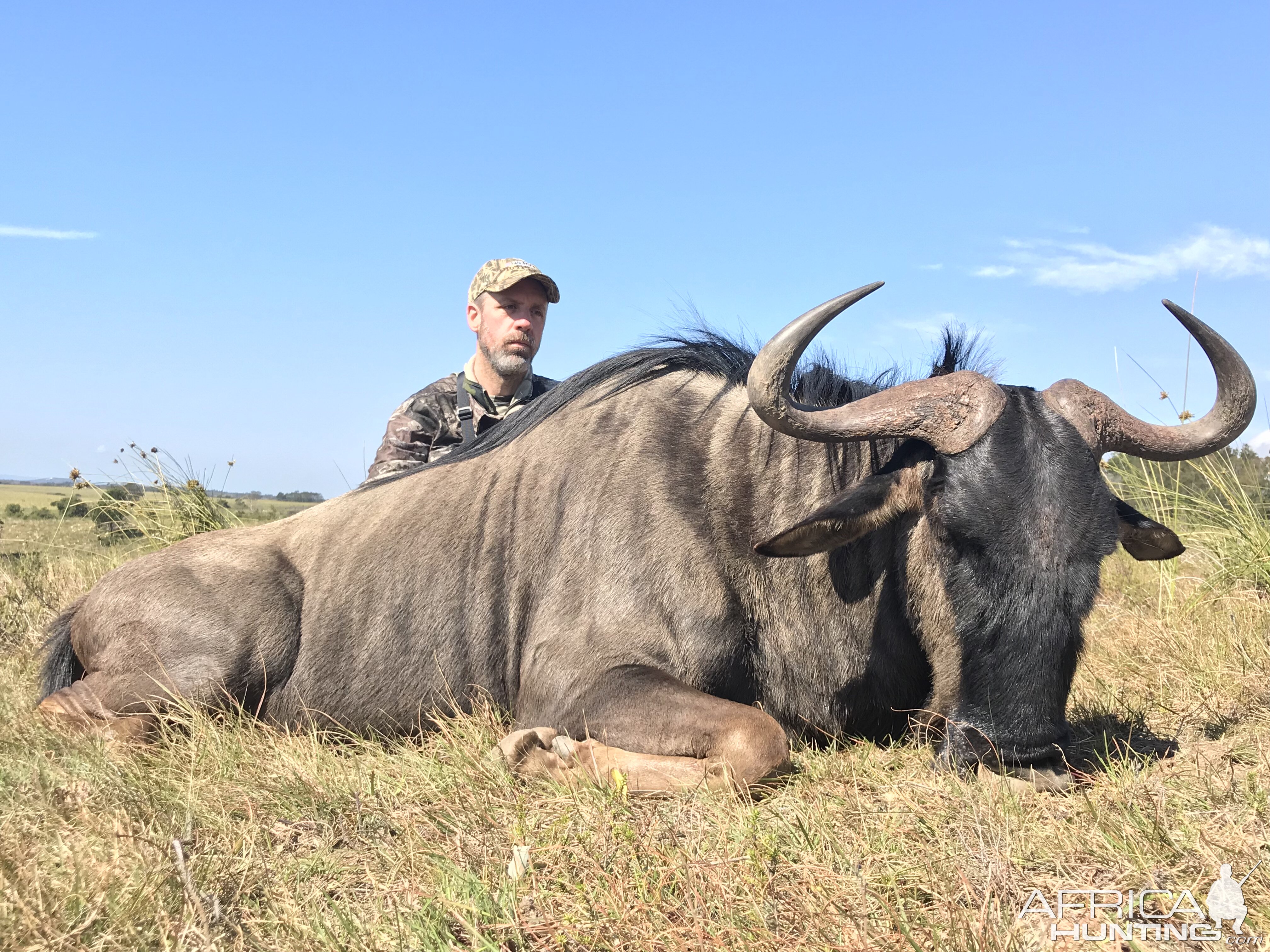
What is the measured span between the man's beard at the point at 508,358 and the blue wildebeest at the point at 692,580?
1.97 meters

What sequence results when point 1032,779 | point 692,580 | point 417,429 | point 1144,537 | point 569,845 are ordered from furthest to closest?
point 417,429, point 692,580, point 1144,537, point 1032,779, point 569,845

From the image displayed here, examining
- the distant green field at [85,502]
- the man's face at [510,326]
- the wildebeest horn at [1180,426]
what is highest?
the man's face at [510,326]

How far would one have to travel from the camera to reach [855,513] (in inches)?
146

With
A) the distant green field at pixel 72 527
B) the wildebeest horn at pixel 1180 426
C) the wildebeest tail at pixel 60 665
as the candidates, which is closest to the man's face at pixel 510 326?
the distant green field at pixel 72 527

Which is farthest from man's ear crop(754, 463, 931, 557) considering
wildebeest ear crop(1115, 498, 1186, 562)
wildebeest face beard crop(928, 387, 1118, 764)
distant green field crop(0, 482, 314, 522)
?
distant green field crop(0, 482, 314, 522)

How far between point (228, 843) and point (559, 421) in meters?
2.59

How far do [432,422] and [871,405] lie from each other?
3.96 m

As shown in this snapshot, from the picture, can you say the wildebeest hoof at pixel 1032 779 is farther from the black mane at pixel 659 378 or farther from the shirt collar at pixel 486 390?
the shirt collar at pixel 486 390

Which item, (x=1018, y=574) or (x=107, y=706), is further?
(x=107, y=706)

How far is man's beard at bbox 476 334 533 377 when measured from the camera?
7.10 metres

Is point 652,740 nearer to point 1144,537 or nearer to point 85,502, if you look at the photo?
point 1144,537

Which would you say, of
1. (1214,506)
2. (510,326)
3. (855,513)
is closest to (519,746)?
(855,513)

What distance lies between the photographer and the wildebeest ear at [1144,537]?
3900 mm

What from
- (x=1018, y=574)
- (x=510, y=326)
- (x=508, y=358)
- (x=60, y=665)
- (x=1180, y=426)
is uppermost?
(x=510, y=326)
